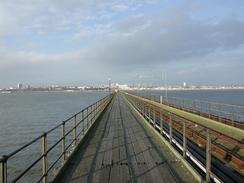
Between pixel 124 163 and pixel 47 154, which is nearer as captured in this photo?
pixel 124 163

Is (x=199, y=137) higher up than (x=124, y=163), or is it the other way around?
(x=199, y=137)

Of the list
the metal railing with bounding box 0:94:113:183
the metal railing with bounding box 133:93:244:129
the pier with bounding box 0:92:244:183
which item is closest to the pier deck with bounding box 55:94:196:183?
the pier with bounding box 0:92:244:183

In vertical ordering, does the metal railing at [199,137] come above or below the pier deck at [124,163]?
above

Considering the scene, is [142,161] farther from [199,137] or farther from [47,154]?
[47,154]

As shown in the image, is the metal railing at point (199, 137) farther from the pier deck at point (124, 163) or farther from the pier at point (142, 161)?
the pier deck at point (124, 163)

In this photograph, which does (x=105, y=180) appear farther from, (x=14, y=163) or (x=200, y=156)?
(x=14, y=163)

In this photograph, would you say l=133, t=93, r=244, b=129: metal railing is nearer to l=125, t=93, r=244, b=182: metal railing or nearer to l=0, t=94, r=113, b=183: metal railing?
l=125, t=93, r=244, b=182: metal railing

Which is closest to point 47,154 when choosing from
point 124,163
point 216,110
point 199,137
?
point 124,163

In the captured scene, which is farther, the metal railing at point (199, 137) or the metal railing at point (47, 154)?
the metal railing at point (199, 137)

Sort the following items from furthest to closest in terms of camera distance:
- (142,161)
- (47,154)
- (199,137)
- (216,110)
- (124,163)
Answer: (216,110) < (47,154) < (199,137) < (142,161) < (124,163)

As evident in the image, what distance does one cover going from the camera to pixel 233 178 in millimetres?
8906

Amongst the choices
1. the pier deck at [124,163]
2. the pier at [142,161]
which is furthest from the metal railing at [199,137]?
the pier deck at [124,163]

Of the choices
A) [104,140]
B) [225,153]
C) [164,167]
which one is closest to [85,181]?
[164,167]

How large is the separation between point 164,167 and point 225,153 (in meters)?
2.40
